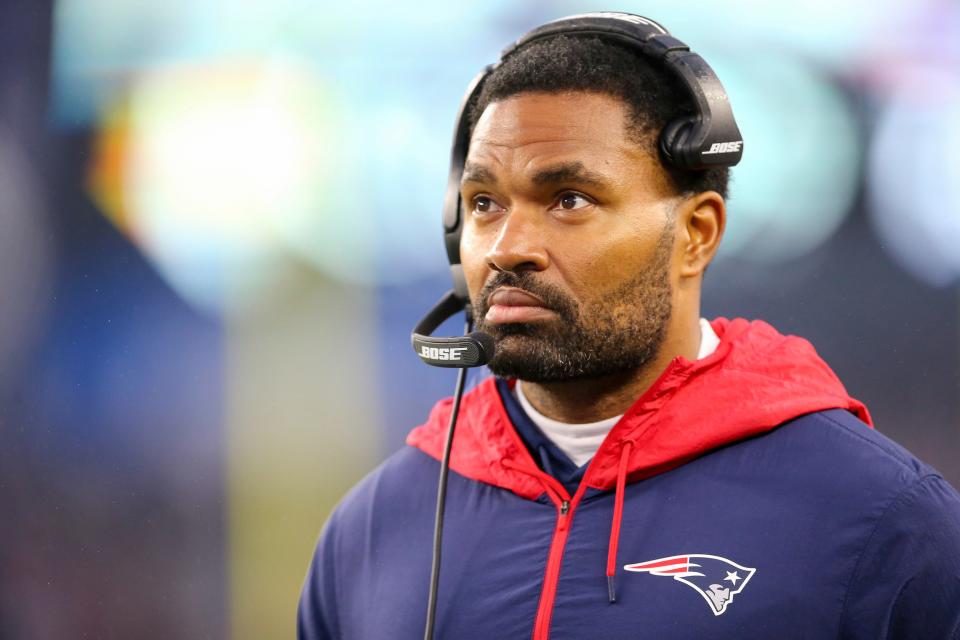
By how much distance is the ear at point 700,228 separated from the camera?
1396 mm

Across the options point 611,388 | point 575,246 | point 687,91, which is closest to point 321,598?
point 611,388

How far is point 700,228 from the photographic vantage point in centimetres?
141

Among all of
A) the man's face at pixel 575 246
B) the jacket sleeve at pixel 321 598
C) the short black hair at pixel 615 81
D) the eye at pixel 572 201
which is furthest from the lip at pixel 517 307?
the jacket sleeve at pixel 321 598

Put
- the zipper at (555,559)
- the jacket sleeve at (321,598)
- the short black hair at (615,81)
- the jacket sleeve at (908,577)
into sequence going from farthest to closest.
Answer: the jacket sleeve at (321,598) < the short black hair at (615,81) < the zipper at (555,559) < the jacket sleeve at (908,577)

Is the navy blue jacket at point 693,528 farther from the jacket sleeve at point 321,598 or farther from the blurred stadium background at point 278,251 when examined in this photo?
the blurred stadium background at point 278,251

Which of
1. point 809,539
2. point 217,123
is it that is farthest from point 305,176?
point 809,539

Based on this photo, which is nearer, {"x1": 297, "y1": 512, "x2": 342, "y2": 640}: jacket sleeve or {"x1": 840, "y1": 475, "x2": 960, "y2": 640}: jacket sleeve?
{"x1": 840, "y1": 475, "x2": 960, "y2": 640}: jacket sleeve

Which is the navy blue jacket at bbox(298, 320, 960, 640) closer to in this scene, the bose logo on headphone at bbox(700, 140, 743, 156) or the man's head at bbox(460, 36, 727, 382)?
the man's head at bbox(460, 36, 727, 382)

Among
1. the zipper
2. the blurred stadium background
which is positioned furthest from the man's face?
the blurred stadium background

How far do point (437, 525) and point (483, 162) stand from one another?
438 mm

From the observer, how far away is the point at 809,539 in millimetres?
1206

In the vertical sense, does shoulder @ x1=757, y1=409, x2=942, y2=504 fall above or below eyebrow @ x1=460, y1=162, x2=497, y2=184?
below

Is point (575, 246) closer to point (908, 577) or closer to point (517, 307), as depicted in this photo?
point (517, 307)

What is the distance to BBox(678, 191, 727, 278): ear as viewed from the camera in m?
1.40
